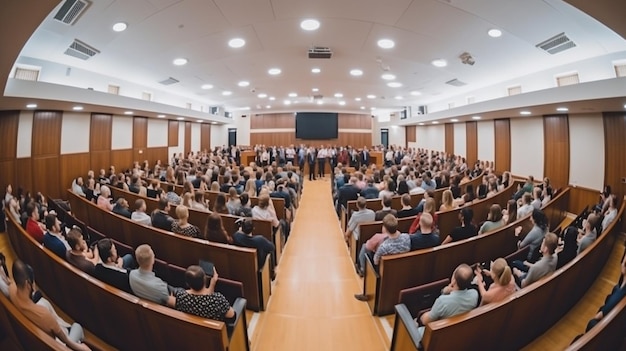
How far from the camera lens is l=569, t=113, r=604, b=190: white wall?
22.4ft

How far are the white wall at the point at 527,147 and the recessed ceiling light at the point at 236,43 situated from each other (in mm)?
9215

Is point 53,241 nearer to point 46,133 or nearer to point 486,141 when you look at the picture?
point 46,133

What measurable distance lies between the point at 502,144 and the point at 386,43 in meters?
7.77

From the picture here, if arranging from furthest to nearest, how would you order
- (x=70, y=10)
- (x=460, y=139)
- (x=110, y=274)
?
(x=460, y=139), (x=70, y=10), (x=110, y=274)

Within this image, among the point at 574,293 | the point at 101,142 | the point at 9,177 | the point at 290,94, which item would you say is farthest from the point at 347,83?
the point at 9,177

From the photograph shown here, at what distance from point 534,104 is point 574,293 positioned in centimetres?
477

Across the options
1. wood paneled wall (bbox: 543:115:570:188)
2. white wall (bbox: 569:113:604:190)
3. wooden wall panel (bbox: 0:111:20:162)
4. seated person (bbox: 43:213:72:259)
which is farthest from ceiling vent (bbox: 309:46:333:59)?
wooden wall panel (bbox: 0:111:20:162)

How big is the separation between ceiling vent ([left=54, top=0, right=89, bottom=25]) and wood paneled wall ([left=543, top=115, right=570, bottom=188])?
36.2ft

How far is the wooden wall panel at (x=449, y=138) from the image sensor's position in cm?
1416

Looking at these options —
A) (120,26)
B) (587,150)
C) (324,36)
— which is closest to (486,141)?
(587,150)

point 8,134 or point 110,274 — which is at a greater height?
point 8,134

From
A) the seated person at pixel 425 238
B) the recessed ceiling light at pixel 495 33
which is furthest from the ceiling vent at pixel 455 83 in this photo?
the seated person at pixel 425 238

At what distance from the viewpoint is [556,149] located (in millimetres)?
8008

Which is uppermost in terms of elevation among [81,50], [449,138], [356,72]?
[356,72]
